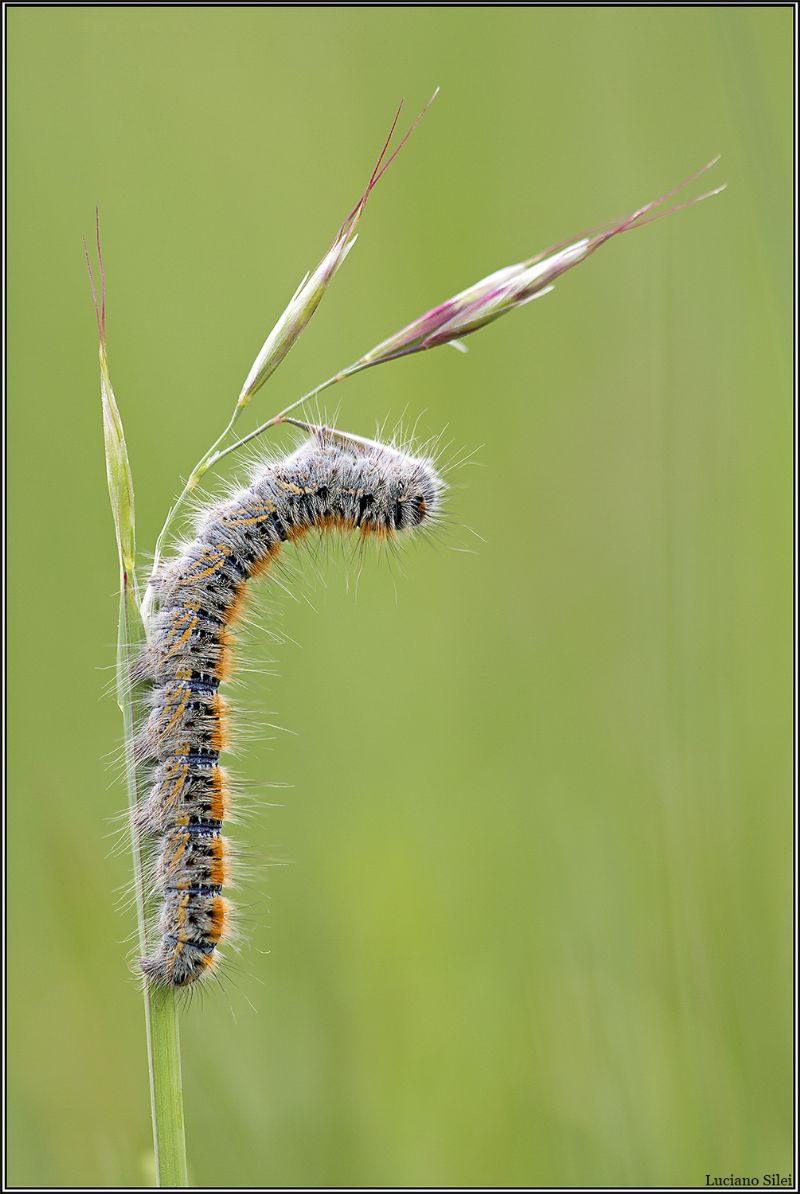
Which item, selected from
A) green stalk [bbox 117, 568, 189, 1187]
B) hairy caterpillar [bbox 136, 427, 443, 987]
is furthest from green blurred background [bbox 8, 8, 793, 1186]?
green stalk [bbox 117, 568, 189, 1187]

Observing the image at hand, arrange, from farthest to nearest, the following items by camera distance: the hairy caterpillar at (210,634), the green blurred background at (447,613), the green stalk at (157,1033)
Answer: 1. the green blurred background at (447,613)
2. the hairy caterpillar at (210,634)
3. the green stalk at (157,1033)

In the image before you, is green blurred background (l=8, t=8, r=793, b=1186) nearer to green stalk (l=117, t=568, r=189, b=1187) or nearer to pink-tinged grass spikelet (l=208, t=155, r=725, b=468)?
green stalk (l=117, t=568, r=189, b=1187)

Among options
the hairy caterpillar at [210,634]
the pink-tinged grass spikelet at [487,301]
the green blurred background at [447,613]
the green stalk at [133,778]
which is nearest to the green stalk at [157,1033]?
the green stalk at [133,778]

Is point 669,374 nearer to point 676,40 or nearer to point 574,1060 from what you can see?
point 574,1060

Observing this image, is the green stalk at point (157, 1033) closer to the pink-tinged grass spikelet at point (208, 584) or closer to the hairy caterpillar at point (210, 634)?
the pink-tinged grass spikelet at point (208, 584)

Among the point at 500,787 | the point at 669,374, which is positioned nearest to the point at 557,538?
the point at 500,787
